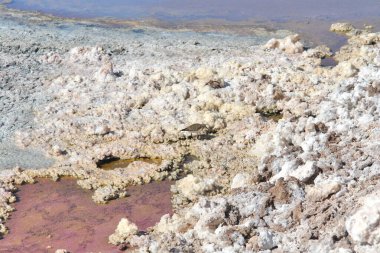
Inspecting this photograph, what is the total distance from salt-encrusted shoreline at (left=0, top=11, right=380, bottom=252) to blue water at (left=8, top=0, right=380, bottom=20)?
11.7 ft

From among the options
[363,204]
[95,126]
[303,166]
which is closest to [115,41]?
[95,126]

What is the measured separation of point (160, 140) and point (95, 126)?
1715mm

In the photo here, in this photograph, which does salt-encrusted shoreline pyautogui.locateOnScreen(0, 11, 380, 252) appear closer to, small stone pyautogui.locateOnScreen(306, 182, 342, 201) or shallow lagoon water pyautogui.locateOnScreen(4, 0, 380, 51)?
small stone pyautogui.locateOnScreen(306, 182, 342, 201)

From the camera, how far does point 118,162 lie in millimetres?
12766

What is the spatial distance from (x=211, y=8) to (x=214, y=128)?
1360cm

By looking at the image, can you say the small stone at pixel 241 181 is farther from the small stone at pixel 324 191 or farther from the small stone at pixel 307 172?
the small stone at pixel 324 191

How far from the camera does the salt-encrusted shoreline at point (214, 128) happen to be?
27.4 feet

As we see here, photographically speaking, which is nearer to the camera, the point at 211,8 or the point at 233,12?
the point at 233,12

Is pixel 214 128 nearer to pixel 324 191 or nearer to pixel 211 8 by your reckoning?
pixel 324 191

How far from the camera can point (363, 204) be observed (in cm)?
746

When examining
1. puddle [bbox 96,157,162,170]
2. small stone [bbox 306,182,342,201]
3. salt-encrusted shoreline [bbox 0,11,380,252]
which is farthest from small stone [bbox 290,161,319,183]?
puddle [bbox 96,157,162,170]

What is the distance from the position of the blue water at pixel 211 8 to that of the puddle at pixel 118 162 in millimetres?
12909

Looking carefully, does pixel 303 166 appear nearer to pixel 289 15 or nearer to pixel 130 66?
pixel 130 66

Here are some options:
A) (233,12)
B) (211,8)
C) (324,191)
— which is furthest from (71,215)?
(211,8)
